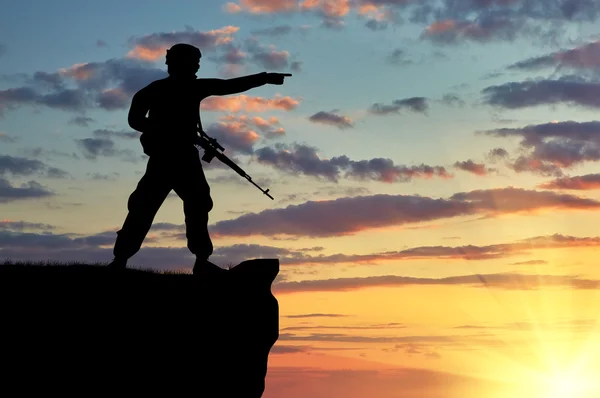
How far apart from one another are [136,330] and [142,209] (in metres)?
2.29

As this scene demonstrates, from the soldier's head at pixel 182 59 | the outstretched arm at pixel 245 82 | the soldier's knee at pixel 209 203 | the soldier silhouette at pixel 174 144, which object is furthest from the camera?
the soldier's knee at pixel 209 203

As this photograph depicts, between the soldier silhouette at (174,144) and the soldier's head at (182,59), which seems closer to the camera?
the soldier silhouette at (174,144)

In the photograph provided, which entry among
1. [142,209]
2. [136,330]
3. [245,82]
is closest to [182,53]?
[245,82]

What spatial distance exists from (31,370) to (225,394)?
353 cm

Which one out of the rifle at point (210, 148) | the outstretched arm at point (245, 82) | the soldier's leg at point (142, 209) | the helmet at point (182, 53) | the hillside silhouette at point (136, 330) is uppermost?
the helmet at point (182, 53)

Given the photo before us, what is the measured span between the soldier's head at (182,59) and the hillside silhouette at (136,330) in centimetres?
377

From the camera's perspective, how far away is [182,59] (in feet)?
54.6

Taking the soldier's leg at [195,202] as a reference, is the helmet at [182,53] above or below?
above

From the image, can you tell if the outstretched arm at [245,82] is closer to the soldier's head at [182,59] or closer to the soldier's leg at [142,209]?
the soldier's head at [182,59]

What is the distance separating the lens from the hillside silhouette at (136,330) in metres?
14.9

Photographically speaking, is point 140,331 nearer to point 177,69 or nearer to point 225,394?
point 225,394

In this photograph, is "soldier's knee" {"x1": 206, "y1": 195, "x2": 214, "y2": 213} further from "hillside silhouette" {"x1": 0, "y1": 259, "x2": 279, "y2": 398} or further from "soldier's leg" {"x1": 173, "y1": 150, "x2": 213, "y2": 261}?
"hillside silhouette" {"x1": 0, "y1": 259, "x2": 279, "y2": 398}

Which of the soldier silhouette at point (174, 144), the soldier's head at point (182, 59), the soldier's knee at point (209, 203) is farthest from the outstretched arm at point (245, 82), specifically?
the soldier's knee at point (209, 203)

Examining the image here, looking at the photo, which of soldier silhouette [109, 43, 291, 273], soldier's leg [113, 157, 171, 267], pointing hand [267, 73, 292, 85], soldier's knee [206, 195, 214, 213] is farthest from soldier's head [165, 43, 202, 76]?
soldier's knee [206, 195, 214, 213]
